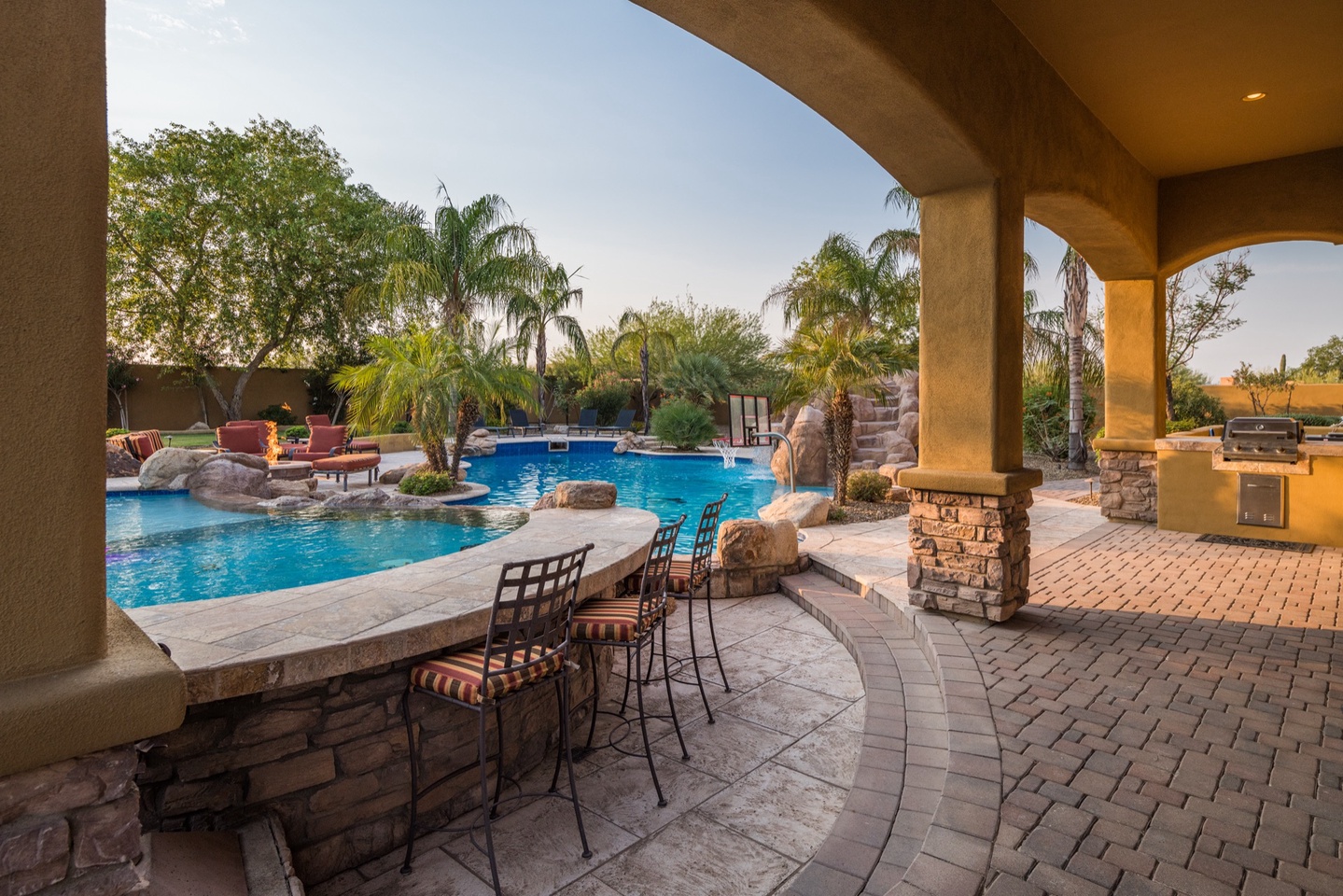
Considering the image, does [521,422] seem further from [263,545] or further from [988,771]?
[988,771]

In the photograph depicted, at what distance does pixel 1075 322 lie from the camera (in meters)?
12.4

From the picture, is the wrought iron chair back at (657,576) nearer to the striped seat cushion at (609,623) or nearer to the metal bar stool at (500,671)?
the striped seat cushion at (609,623)

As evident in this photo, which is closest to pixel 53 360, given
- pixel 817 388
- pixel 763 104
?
pixel 817 388

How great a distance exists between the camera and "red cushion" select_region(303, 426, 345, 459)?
13.3 m

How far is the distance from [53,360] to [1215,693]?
15.0 ft

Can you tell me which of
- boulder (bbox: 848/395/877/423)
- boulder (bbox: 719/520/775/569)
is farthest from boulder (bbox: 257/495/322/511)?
boulder (bbox: 848/395/877/423)

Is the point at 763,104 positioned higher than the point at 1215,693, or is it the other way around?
the point at 763,104

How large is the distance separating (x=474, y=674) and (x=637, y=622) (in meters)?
0.85

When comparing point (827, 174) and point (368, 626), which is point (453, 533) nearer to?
point (368, 626)

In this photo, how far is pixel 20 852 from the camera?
129cm

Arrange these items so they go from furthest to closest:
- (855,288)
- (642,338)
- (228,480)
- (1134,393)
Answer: (642,338)
(855,288)
(228,480)
(1134,393)

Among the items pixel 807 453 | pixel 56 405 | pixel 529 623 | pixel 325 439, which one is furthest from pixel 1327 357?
pixel 56 405

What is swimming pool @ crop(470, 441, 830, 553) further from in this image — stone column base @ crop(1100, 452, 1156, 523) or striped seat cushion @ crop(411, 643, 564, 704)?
striped seat cushion @ crop(411, 643, 564, 704)

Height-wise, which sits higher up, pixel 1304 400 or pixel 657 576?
pixel 1304 400
